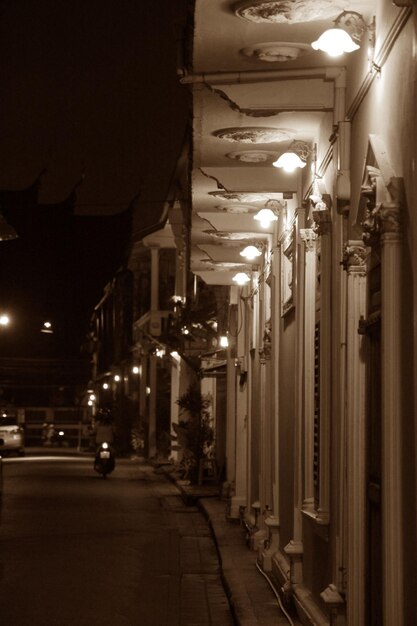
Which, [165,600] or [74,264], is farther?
[74,264]

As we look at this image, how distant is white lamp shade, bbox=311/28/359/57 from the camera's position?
6.46 m

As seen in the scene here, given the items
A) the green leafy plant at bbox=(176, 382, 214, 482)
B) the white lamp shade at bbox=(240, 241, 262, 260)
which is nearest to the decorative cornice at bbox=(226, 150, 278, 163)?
the white lamp shade at bbox=(240, 241, 262, 260)

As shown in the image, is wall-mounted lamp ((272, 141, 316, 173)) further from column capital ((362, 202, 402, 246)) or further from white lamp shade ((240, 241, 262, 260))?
white lamp shade ((240, 241, 262, 260))

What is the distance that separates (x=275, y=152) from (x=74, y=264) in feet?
224

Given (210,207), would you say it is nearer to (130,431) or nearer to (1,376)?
(130,431)

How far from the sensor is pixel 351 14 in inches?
262

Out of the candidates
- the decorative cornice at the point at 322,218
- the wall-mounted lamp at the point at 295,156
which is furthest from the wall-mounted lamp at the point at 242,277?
the decorative cornice at the point at 322,218

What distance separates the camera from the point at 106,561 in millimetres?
14391

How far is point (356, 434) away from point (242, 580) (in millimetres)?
5707

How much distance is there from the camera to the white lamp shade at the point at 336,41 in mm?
6457

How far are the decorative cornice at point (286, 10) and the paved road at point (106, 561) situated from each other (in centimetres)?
570

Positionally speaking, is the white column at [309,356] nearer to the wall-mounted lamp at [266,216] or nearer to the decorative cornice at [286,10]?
the decorative cornice at [286,10]

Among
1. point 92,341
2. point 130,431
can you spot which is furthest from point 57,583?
point 92,341

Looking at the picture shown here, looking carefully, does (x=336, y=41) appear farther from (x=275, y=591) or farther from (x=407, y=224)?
(x=275, y=591)
